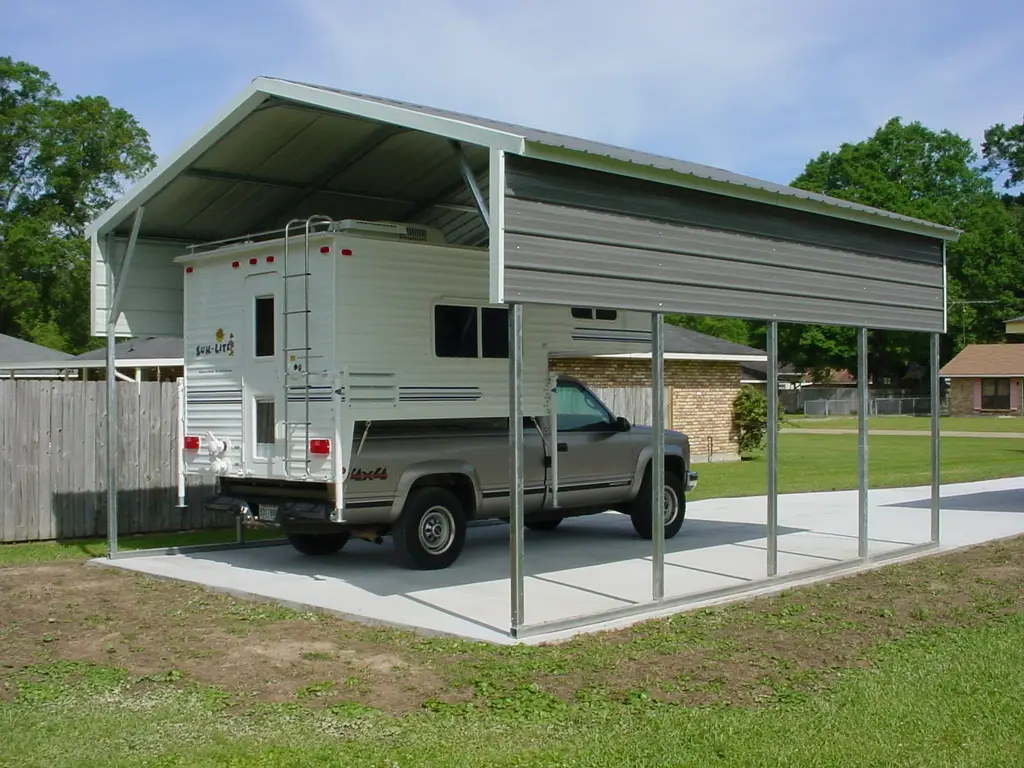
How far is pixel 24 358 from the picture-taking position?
97.1 ft

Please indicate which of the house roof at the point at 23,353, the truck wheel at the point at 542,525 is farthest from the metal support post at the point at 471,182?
the house roof at the point at 23,353

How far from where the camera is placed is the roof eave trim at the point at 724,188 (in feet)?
26.9

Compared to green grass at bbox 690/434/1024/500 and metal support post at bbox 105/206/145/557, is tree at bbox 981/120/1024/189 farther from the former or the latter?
metal support post at bbox 105/206/145/557

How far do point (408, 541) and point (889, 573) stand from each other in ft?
15.0

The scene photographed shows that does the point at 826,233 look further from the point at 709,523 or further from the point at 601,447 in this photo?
the point at 709,523

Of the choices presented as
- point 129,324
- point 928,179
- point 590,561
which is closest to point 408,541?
point 590,561

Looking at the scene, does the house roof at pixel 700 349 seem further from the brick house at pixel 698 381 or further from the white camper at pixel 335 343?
the white camper at pixel 335 343

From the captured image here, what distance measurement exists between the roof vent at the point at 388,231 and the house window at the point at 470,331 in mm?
687

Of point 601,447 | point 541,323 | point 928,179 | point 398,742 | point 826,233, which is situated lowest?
point 398,742

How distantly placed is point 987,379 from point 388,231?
60393 mm

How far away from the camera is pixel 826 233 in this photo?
11.2 m

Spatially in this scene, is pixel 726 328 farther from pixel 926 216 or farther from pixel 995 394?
pixel 995 394

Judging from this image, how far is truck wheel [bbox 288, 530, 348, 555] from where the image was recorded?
40.0ft

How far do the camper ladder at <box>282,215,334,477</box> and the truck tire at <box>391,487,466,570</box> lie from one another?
111 cm
